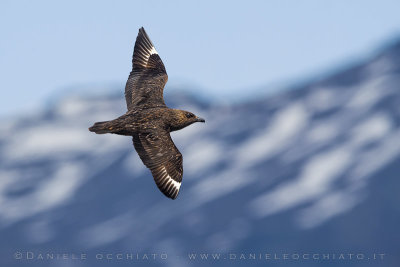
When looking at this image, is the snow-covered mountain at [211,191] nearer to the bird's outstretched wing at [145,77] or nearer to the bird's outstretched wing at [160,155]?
the bird's outstretched wing at [145,77]

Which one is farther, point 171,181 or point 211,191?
point 211,191

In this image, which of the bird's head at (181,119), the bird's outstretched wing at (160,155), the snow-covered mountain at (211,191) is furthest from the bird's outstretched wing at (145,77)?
the snow-covered mountain at (211,191)

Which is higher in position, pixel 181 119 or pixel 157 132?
pixel 181 119

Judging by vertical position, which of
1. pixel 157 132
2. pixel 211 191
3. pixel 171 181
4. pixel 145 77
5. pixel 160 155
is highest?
pixel 211 191

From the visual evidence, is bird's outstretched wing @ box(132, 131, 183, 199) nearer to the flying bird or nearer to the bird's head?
the flying bird

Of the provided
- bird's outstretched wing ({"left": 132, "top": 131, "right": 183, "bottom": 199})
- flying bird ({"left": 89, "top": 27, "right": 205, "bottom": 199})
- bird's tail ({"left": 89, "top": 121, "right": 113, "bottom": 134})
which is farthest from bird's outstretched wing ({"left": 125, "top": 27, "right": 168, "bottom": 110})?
bird's tail ({"left": 89, "top": 121, "right": 113, "bottom": 134})

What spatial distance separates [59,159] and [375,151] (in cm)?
6852

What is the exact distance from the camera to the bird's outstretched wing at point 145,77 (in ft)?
55.3

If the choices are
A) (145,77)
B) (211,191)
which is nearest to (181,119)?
(145,77)

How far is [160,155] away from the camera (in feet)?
50.5

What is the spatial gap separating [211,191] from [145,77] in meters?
170

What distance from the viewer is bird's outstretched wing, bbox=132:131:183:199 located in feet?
50.2

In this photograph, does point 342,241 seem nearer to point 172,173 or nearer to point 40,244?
point 40,244

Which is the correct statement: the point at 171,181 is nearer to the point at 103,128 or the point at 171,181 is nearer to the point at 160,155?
the point at 160,155
